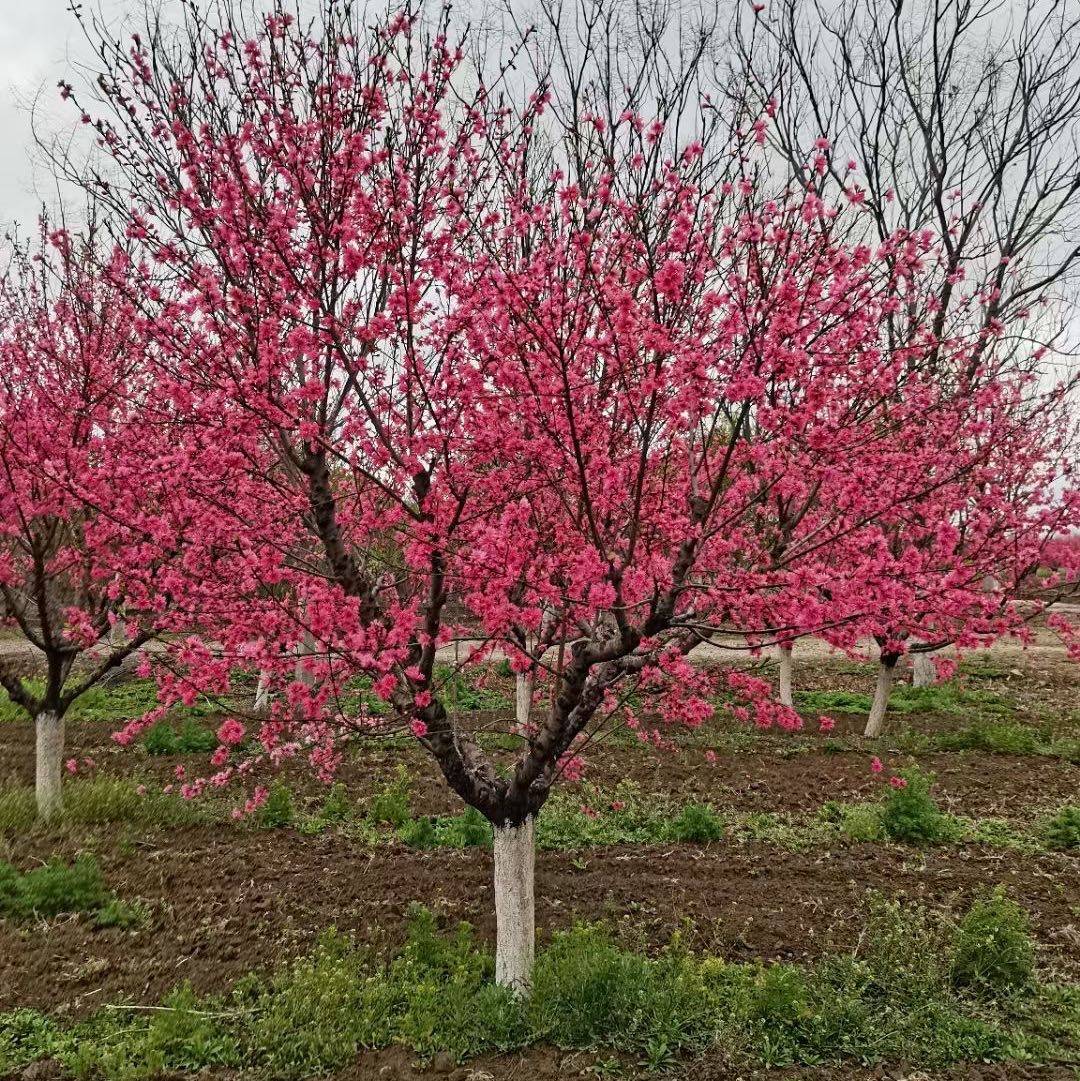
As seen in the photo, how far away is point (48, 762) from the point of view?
819 cm

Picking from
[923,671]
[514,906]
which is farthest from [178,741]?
[923,671]

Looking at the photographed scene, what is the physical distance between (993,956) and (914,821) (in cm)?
301

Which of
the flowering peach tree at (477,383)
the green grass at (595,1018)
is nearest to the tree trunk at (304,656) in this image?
the flowering peach tree at (477,383)

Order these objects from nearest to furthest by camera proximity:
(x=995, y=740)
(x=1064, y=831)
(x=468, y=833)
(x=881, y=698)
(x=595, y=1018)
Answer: (x=595, y=1018) < (x=468, y=833) < (x=1064, y=831) < (x=995, y=740) < (x=881, y=698)

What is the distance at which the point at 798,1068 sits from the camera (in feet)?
14.5

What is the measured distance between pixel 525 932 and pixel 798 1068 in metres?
1.89

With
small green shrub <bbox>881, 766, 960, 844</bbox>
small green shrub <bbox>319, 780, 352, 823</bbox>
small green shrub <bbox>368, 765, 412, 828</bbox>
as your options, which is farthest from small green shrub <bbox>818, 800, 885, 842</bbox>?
small green shrub <bbox>319, 780, 352, 823</bbox>

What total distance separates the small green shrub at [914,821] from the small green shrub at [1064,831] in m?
0.90

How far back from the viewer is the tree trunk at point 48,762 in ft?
26.6

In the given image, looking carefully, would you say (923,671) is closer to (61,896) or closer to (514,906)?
(514,906)

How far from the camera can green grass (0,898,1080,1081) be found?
4.55 metres

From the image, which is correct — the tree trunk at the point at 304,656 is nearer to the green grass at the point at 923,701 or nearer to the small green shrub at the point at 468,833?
the small green shrub at the point at 468,833

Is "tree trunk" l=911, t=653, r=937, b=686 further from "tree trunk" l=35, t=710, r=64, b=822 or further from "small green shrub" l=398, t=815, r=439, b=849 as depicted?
"tree trunk" l=35, t=710, r=64, b=822

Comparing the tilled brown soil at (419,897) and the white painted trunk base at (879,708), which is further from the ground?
the white painted trunk base at (879,708)
